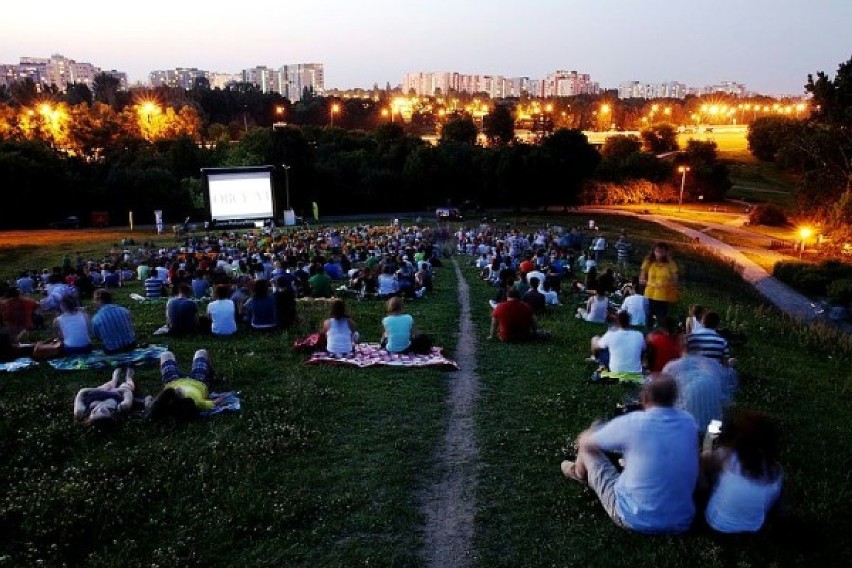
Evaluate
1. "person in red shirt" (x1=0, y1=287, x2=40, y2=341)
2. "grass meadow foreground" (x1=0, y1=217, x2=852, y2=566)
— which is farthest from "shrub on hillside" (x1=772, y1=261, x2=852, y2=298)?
"person in red shirt" (x1=0, y1=287, x2=40, y2=341)

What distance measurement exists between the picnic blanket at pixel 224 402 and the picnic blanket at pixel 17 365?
3.03 metres

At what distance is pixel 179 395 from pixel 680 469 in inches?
212

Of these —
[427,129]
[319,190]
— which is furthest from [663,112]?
[319,190]

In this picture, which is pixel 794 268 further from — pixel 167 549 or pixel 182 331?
pixel 167 549

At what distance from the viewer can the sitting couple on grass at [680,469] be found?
4.69 metres

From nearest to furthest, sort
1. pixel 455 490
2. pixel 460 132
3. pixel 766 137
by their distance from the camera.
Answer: pixel 455 490, pixel 460 132, pixel 766 137

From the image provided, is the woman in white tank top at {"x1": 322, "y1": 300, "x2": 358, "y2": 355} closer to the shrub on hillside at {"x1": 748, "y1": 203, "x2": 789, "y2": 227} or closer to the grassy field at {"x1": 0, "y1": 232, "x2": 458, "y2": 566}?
the grassy field at {"x1": 0, "y1": 232, "x2": 458, "y2": 566}

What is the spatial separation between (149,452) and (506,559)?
3736 mm

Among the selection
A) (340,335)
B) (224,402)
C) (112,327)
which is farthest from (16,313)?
(340,335)

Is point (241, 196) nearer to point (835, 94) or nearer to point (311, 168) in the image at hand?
point (311, 168)

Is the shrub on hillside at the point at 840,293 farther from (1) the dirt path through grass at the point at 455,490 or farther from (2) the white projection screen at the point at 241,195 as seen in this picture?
(2) the white projection screen at the point at 241,195

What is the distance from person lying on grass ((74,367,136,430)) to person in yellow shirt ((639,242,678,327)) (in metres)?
8.48

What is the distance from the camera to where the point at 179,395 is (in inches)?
291

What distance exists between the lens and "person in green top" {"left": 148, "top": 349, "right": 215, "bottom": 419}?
722 centimetres
